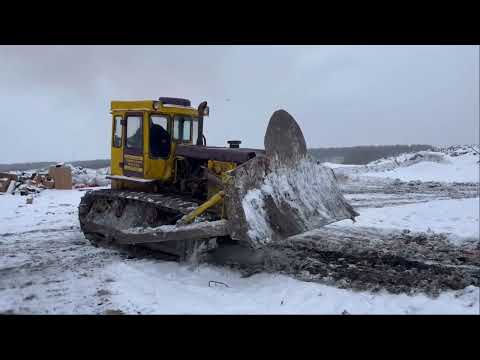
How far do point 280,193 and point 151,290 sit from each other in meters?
2.24

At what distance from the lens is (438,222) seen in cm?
1018

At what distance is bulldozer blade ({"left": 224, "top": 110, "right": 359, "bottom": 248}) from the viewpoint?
19.1ft

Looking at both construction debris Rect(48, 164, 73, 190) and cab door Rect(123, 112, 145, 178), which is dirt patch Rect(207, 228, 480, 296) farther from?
construction debris Rect(48, 164, 73, 190)

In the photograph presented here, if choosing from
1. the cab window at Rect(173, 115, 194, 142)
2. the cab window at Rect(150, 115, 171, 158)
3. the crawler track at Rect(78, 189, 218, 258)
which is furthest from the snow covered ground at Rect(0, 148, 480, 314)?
the cab window at Rect(173, 115, 194, 142)

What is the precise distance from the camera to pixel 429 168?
26.7m

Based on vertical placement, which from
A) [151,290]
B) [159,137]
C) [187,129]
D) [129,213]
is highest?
[187,129]

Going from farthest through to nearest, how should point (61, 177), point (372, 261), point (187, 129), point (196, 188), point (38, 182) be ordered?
point (38, 182) → point (61, 177) → point (187, 129) → point (196, 188) → point (372, 261)

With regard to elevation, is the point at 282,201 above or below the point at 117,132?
below

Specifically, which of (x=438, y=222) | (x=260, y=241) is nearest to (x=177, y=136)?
(x=260, y=241)

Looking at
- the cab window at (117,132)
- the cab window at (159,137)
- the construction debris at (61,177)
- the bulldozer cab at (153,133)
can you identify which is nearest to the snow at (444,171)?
the construction debris at (61,177)

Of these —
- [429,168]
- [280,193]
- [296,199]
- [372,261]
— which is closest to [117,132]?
[280,193]

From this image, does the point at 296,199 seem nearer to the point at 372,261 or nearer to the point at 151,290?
the point at 372,261

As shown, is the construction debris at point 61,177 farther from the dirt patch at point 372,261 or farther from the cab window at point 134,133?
the dirt patch at point 372,261

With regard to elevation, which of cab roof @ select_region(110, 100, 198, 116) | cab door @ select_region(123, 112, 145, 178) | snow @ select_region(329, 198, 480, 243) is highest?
cab roof @ select_region(110, 100, 198, 116)
